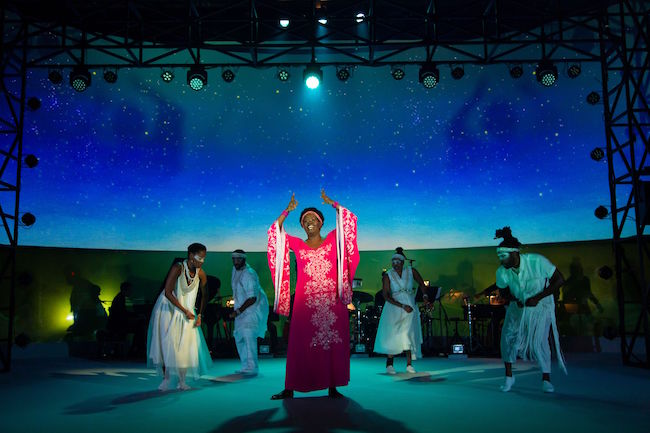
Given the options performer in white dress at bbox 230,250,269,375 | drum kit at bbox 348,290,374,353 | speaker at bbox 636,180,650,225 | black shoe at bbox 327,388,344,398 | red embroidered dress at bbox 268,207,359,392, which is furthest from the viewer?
drum kit at bbox 348,290,374,353

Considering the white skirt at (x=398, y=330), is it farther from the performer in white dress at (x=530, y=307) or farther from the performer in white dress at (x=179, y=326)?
the performer in white dress at (x=179, y=326)

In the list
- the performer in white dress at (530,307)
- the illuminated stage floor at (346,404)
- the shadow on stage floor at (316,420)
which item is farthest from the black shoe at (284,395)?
the performer in white dress at (530,307)

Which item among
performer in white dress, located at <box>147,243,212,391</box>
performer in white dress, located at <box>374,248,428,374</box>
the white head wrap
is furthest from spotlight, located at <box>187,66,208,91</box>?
the white head wrap

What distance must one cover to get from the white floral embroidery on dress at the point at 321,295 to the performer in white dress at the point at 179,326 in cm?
139

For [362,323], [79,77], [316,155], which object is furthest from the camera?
[316,155]

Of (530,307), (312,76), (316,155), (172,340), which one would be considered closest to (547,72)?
(312,76)

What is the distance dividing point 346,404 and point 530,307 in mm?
2284

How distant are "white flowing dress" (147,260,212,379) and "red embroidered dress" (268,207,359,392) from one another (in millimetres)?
Answer: 1177

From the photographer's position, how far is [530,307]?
638 centimetres

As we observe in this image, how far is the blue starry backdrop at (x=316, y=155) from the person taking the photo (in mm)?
14633

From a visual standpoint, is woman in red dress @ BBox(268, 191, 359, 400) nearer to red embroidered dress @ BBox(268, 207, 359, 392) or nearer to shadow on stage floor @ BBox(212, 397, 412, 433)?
red embroidered dress @ BBox(268, 207, 359, 392)

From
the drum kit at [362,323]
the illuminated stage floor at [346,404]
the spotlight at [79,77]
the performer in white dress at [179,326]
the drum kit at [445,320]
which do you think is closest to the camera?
the illuminated stage floor at [346,404]

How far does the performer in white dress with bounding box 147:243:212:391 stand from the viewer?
655 cm

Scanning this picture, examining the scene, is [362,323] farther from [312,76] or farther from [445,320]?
[312,76]
